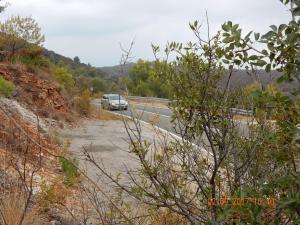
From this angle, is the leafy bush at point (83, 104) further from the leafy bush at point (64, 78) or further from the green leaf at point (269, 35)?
the green leaf at point (269, 35)

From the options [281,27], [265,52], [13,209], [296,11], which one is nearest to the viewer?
[296,11]

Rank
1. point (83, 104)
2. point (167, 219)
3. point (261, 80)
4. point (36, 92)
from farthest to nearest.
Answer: point (83, 104) < point (36, 92) < point (167, 219) < point (261, 80)

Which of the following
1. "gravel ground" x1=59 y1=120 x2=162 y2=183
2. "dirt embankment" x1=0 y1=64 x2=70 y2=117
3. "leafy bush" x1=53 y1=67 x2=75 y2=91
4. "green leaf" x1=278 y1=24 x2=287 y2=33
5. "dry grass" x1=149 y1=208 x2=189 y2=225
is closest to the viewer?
"green leaf" x1=278 y1=24 x2=287 y2=33

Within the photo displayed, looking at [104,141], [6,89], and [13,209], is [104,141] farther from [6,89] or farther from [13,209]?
[13,209]

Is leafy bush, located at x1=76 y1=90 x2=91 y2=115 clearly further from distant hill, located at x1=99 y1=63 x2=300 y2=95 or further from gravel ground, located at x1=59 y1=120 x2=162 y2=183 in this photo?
distant hill, located at x1=99 y1=63 x2=300 y2=95

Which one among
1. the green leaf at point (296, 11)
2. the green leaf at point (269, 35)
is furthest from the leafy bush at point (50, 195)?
the green leaf at point (296, 11)

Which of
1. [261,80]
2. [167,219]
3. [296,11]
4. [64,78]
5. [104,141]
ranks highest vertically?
[64,78]

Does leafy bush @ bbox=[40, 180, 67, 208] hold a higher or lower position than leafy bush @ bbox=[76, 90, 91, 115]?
lower

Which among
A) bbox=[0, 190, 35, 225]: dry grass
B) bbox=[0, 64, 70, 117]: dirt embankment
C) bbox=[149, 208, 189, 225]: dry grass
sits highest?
bbox=[0, 64, 70, 117]: dirt embankment

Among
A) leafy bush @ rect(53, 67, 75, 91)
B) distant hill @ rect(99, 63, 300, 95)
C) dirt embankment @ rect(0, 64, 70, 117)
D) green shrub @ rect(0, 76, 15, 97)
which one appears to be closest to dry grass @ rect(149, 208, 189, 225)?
distant hill @ rect(99, 63, 300, 95)

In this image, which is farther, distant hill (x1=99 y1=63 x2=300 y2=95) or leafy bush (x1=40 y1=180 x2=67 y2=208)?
leafy bush (x1=40 y1=180 x2=67 y2=208)

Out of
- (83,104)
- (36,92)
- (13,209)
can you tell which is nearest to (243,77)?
(13,209)

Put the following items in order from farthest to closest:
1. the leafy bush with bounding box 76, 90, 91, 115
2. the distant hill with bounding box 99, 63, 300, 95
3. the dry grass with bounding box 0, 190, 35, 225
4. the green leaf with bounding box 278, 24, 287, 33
Result: 1. the leafy bush with bounding box 76, 90, 91, 115
2. the dry grass with bounding box 0, 190, 35, 225
3. the distant hill with bounding box 99, 63, 300, 95
4. the green leaf with bounding box 278, 24, 287, 33

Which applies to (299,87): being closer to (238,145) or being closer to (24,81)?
(238,145)
